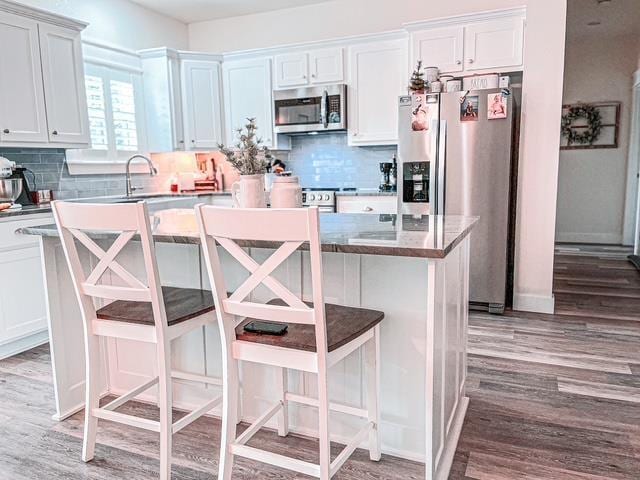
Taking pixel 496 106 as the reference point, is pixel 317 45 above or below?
above

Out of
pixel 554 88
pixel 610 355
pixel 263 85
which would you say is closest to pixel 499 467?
pixel 610 355

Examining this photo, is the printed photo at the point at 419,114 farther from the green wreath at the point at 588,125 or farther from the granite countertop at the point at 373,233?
the green wreath at the point at 588,125

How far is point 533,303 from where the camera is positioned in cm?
395

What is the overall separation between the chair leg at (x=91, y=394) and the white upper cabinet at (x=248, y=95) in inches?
136

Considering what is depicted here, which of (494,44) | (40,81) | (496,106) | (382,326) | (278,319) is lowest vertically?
(382,326)

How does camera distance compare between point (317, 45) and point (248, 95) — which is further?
point (248, 95)

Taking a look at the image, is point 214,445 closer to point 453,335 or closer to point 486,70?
point 453,335

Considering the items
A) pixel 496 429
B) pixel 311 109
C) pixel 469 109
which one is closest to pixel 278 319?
pixel 496 429

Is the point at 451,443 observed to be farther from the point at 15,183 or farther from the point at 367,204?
the point at 15,183

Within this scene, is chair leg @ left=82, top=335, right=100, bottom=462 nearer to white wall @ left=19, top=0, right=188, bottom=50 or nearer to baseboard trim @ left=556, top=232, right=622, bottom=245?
white wall @ left=19, top=0, right=188, bottom=50

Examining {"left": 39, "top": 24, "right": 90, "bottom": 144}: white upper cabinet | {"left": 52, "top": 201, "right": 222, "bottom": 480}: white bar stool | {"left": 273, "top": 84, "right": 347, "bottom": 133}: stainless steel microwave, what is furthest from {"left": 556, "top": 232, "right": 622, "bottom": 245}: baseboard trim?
{"left": 52, "top": 201, "right": 222, "bottom": 480}: white bar stool

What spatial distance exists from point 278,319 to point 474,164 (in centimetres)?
278

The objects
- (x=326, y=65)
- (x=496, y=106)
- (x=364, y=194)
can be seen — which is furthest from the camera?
(x=326, y=65)

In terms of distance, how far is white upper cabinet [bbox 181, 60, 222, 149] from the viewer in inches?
198
